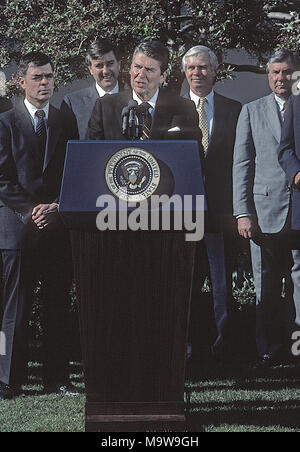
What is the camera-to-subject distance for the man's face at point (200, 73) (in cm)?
513

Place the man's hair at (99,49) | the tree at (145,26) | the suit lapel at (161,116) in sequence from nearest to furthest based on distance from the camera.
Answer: the suit lapel at (161,116) < the man's hair at (99,49) < the tree at (145,26)

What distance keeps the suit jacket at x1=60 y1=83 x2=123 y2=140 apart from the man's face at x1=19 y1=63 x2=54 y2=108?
16.2 inches

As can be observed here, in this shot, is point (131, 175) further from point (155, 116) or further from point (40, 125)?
point (40, 125)

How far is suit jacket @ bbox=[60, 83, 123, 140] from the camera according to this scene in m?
5.12

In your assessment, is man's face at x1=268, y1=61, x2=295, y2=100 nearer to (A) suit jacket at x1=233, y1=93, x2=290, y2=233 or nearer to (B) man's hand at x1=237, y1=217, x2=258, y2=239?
(A) suit jacket at x1=233, y1=93, x2=290, y2=233

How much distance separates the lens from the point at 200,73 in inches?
205

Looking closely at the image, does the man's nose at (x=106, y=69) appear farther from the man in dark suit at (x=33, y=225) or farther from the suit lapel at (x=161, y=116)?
the suit lapel at (x=161, y=116)

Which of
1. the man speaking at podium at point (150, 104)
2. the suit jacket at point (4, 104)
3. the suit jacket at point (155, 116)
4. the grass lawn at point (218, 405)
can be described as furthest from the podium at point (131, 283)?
the suit jacket at point (4, 104)

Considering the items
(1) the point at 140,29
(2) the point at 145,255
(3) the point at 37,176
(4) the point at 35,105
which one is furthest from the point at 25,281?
(1) the point at 140,29

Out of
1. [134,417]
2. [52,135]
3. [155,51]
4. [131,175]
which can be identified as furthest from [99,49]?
[134,417]

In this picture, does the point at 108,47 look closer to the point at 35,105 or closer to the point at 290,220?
the point at 35,105

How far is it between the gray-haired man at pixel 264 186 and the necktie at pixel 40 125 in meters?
1.35

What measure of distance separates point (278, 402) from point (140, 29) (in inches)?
218

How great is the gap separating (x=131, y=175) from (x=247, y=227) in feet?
6.50
